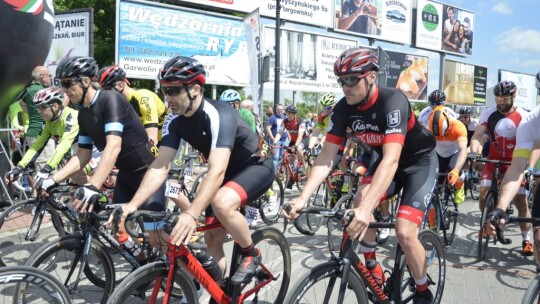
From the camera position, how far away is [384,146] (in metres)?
3.24

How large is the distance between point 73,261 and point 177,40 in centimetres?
1371

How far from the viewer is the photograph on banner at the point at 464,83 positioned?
132ft

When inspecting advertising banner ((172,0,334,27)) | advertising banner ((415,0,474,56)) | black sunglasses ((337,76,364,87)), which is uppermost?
advertising banner ((415,0,474,56))

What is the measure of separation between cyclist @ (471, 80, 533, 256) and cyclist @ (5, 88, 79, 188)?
5.24 m

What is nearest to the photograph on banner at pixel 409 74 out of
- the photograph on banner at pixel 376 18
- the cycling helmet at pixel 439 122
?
the photograph on banner at pixel 376 18

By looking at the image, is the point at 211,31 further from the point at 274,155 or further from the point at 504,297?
the point at 504,297

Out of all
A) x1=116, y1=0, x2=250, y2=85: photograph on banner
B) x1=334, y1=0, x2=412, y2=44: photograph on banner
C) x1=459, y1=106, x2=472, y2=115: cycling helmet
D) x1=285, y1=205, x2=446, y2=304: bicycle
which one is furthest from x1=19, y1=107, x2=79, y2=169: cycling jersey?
x1=334, y1=0, x2=412, y2=44: photograph on banner

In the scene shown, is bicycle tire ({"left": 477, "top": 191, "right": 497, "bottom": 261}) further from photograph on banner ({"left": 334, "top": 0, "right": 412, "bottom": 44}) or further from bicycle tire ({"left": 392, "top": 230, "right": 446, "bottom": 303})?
photograph on banner ({"left": 334, "top": 0, "right": 412, "bottom": 44})

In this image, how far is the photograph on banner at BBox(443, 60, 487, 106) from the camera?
40.4m

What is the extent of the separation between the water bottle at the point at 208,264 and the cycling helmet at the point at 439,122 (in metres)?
4.46

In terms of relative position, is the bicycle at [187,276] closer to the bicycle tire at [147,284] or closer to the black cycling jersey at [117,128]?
the bicycle tire at [147,284]

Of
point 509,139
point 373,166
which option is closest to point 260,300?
point 373,166

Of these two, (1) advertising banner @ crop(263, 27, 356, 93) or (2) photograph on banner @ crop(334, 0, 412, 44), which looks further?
(2) photograph on banner @ crop(334, 0, 412, 44)

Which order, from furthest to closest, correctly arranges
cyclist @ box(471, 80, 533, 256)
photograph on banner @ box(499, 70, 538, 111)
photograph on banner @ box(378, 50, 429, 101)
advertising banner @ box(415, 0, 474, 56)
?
photograph on banner @ box(499, 70, 538, 111) → advertising banner @ box(415, 0, 474, 56) → photograph on banner @ box(378, 50, 429, 101) → cyclist @ box(471, 80, 533, 256)
